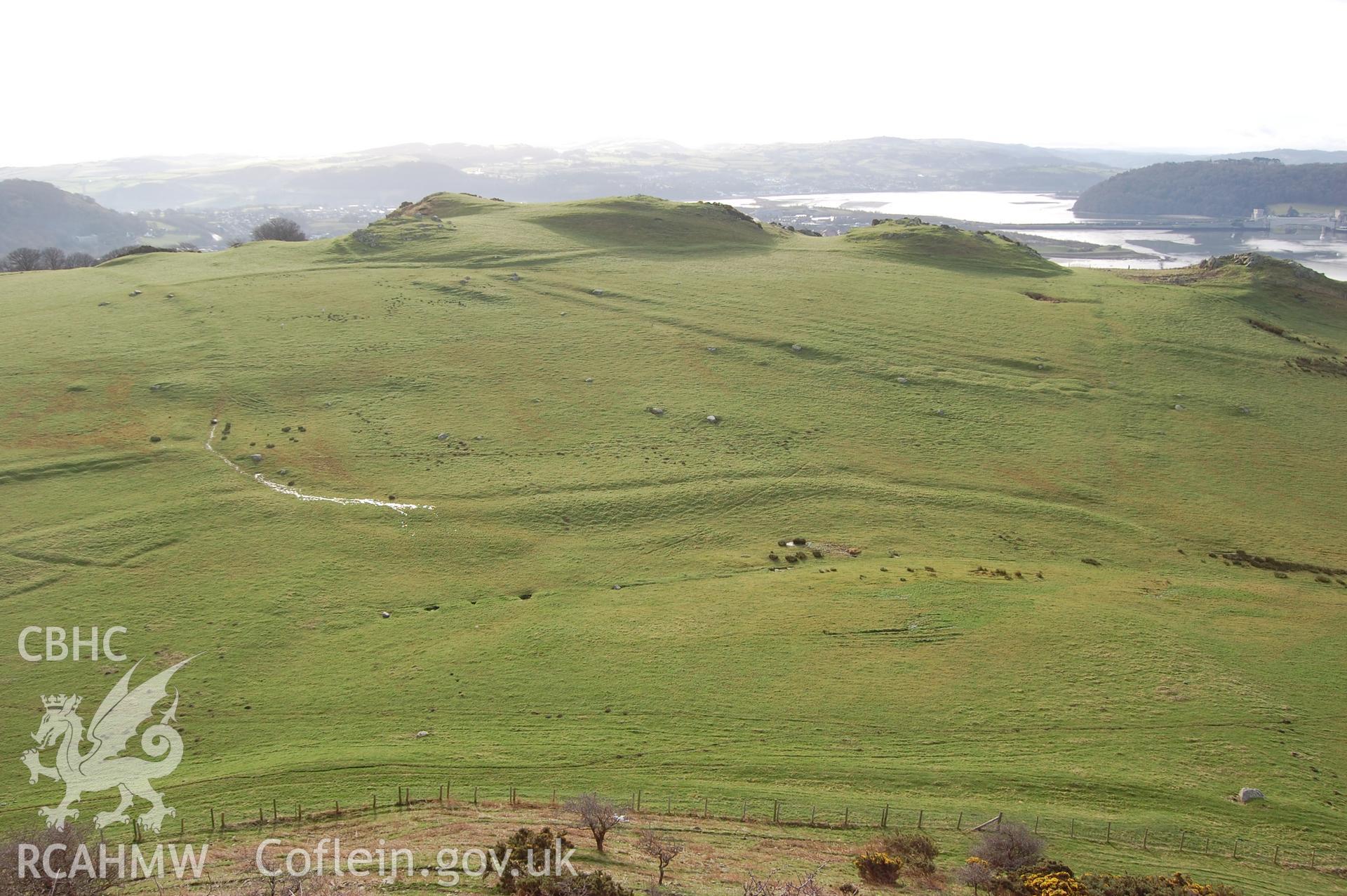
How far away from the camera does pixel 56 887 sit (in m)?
22.2

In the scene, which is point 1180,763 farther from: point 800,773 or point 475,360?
point 475,360

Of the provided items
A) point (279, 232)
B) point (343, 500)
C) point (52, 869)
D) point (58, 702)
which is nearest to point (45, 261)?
point (279, 232)

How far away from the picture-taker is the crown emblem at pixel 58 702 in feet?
115

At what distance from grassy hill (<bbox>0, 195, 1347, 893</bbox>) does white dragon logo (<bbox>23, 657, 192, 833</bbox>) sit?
0.88m

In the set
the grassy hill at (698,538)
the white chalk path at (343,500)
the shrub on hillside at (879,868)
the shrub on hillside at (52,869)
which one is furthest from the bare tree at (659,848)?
the white chalk path at (343,500)

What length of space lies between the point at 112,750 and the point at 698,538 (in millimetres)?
32800

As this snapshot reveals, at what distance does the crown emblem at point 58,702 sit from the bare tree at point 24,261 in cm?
12792

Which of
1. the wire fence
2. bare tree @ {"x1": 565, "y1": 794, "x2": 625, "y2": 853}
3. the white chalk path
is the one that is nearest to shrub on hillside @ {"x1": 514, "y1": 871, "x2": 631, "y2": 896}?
bare tree @ {"x1": 565, "y1": 794, "x2": 625, "y2": 853}

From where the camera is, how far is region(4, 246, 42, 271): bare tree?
13312 cm

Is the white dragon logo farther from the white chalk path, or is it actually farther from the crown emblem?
the white chalk path

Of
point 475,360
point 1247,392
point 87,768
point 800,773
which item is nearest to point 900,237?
point 1247,392

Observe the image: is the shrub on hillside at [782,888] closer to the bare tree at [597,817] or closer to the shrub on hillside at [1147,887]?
the bare tree at [597,817]

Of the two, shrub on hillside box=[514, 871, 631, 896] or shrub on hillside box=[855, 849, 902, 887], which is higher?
shrub on hillside box=[514, 871, 631, 896]

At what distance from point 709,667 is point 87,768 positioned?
2586 centimetres
